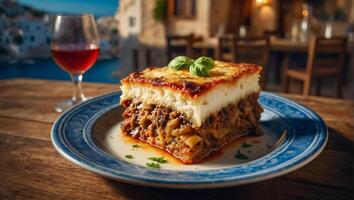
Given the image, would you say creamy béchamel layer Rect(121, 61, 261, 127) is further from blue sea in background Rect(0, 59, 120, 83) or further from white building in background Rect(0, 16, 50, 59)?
white building in background Rect(0, 16, 50, 59)

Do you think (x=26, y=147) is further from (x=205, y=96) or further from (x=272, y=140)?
(x=272, y=140)

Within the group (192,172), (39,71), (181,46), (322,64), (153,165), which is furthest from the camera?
Answer: (181,46)

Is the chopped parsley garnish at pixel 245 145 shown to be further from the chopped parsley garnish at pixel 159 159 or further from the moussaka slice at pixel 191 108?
the chopped parsley garnish at pixel 159 159

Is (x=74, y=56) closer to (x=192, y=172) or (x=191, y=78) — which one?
(x=191, y=78)

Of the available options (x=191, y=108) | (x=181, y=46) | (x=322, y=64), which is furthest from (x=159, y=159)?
(x=181, y=46)

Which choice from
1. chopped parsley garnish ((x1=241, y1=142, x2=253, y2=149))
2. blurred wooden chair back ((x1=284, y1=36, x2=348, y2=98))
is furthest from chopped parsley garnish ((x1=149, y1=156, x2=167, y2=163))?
blurred wooden chair back ((x1=284, y1=36, x2=348, y2=98))

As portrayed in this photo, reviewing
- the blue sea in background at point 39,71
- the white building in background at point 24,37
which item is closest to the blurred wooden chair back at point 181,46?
the blue sea in background at point 39,71
